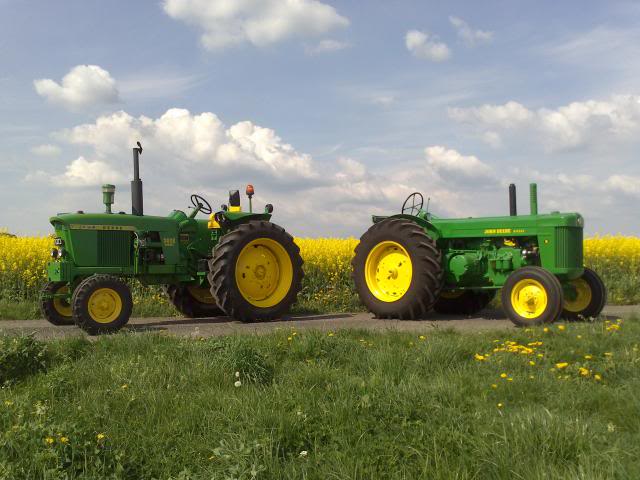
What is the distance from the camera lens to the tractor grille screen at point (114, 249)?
9.44 m

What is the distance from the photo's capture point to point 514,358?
5410 mm

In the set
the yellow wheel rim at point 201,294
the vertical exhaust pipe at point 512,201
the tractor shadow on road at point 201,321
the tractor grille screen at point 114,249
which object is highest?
the vertical exhaust pipe at point 512,201

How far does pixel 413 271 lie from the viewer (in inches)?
393

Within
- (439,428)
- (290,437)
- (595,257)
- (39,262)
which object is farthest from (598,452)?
(595,257)

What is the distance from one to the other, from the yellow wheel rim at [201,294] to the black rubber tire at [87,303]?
7.85 feet

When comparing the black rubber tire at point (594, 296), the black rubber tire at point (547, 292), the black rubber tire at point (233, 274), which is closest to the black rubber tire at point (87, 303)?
the black rubber tire at point (233, 274)

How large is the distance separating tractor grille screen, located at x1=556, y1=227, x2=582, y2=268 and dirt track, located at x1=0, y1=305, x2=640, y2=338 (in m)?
1.11

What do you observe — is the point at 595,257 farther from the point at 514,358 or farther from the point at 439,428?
the point at 439,428

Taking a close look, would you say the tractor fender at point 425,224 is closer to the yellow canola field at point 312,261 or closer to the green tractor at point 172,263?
the green tractor at point 172,263

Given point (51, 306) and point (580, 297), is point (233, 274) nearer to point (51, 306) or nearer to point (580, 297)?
point (51, 306)

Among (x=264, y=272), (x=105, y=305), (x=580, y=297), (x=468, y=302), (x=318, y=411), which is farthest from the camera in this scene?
(x=468, y=302)

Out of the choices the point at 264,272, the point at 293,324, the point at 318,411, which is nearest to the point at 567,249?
the point at 293,324

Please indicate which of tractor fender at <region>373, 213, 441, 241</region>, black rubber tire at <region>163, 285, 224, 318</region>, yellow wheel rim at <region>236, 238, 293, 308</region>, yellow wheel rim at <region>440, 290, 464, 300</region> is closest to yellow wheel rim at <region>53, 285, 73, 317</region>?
black rubber tire at <region>163, 285, 224, 318</region>

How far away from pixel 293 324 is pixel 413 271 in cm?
212
